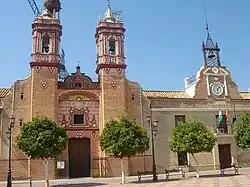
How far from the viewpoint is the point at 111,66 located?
29.8 metres

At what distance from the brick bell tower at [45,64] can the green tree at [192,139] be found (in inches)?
422

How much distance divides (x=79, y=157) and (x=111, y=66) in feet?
28.4

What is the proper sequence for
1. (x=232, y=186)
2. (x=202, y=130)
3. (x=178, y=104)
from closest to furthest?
(x=232, y=186), (x=202, y=130), (x=178, y=104)

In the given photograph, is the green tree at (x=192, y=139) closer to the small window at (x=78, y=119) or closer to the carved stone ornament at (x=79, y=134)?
the carved stone ornament at (x=79, y=134)

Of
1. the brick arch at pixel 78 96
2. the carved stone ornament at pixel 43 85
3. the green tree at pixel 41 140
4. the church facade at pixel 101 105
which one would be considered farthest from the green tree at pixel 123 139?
the carved stone ornament at pixel 43 85

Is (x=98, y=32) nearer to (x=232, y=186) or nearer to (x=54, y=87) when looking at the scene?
(x=54, y=87)

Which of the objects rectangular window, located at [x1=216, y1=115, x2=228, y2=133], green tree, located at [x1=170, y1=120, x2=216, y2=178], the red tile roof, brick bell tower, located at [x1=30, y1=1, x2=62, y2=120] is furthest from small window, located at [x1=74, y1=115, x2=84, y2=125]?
rectangular window, located at [x1=216, y1=115, x2=228, y2=133]

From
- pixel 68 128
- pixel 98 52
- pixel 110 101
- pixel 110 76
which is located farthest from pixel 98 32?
pixel 68 128

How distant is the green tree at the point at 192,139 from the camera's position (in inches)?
930

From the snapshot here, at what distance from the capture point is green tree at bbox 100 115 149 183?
72.6 ft

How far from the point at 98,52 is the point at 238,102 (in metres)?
14.7

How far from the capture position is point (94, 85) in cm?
2950

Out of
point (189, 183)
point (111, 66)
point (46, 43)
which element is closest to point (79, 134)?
point (111, 66)

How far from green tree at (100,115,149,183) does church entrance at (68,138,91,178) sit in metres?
5.76
